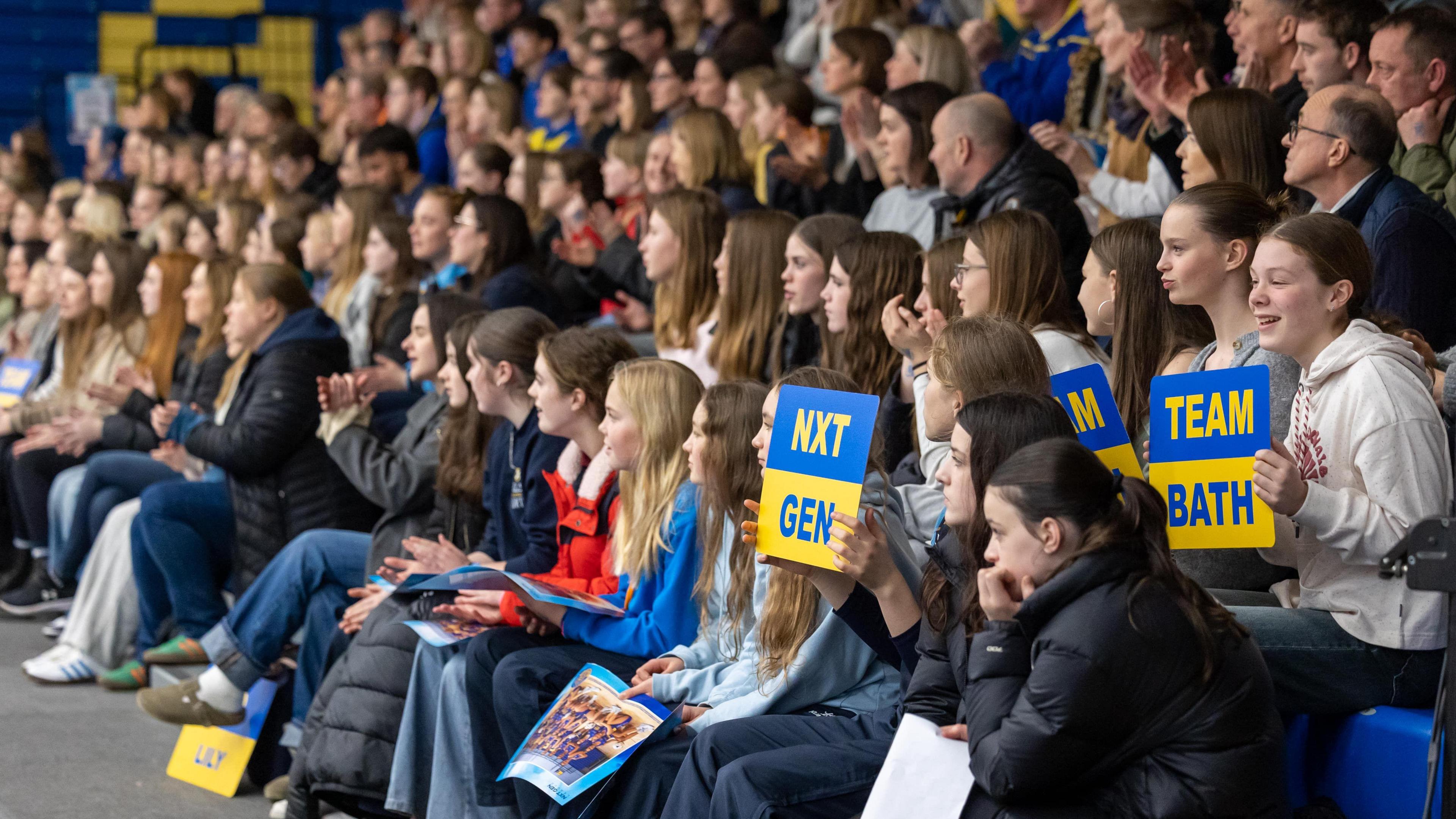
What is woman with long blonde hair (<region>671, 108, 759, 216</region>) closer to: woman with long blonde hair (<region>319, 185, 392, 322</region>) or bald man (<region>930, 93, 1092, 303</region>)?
bald man (<region>930, 93, 1092, 303</region>)

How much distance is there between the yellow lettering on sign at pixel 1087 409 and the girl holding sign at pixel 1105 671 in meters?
0.37

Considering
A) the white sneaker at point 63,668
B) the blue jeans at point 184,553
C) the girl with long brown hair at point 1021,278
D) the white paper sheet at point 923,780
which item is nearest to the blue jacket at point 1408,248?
the girl with long brown hair at point 1021,278

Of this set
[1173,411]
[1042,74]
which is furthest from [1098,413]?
[1042,74]

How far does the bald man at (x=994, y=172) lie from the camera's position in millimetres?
4297

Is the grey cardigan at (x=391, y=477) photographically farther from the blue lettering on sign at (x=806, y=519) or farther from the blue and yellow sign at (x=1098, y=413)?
the blue and yellow sign at (x=1098, y=413)

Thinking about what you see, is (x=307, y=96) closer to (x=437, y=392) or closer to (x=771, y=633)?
(x=437, y=392)

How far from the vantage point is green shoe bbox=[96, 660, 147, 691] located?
5.18 metres

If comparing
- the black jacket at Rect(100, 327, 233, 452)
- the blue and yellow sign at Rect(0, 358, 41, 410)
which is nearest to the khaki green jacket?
the black jacket at Rect(100, 327, 233, 452)

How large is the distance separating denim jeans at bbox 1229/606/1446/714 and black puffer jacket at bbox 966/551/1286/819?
35 cm

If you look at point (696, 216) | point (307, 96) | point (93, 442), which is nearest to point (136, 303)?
point (93, 442)

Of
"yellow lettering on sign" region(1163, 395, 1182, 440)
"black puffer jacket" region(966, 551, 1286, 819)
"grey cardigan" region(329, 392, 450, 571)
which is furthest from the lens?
"grey cardigan" region(329, 392, 450, 571)

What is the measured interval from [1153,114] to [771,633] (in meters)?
2.35

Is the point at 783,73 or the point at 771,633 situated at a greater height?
the point at 783,73

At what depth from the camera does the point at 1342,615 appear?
2541 millimetres
